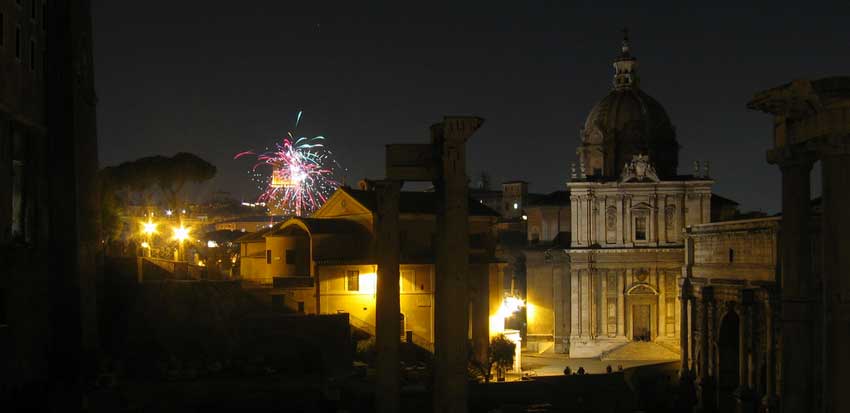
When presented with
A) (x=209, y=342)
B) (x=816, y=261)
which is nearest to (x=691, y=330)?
(x=816, y=261)

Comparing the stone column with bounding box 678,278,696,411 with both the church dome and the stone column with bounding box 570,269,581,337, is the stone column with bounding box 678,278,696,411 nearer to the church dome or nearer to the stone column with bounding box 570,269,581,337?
the stone column with bounding box 570,269,581,337

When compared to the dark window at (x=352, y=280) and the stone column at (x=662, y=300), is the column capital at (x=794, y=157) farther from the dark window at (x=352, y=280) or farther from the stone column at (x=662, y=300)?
the stone column at (x=662, y=300)

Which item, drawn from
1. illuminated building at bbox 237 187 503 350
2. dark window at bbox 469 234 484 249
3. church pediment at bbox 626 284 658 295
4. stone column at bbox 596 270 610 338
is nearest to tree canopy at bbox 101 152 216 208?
illuminated building at bbox 237 187 503 350

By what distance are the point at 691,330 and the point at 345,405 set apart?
2415 cm

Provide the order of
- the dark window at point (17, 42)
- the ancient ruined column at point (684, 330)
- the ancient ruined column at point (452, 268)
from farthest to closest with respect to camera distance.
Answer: the ancient ruined column at point (684, 330), the dark window at point (17, 42), the ancient ruined column at point (452, 268)

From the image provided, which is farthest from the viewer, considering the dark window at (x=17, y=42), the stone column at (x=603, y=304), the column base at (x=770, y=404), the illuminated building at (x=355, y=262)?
the stone column at (x=603, y=304)

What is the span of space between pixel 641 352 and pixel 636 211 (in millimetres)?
8566

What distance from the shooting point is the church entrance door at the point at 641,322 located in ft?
196

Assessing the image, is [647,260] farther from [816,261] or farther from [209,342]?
[209,342]

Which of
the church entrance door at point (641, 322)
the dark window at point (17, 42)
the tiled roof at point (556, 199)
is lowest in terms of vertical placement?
the church entrance door at point (641, 322)

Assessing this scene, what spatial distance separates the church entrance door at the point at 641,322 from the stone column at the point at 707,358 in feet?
43.0

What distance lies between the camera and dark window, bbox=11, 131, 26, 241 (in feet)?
92.2

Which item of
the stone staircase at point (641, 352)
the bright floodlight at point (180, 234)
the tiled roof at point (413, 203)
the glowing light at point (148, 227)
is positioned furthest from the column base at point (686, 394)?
the glowing light at point (148, 227)

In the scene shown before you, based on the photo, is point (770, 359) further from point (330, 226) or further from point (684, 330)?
point (330, 226)
